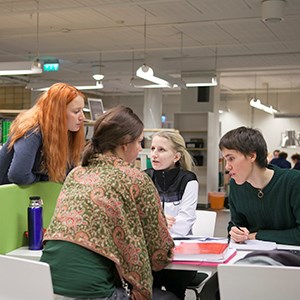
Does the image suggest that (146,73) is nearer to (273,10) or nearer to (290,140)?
(273,10)

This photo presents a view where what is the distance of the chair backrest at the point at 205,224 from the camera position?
346 cm

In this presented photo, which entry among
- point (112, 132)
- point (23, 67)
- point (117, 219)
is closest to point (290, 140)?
point (23, 67)

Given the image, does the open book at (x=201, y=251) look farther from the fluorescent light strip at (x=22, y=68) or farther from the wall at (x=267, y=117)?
the wall at (x=267, y=117)

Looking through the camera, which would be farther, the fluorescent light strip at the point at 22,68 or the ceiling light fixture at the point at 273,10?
the fluorescent light strip at the point at 22,68

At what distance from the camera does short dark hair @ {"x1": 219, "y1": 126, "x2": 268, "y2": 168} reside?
104 inches

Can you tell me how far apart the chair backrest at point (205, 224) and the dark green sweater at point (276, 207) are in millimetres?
677

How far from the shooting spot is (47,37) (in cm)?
887

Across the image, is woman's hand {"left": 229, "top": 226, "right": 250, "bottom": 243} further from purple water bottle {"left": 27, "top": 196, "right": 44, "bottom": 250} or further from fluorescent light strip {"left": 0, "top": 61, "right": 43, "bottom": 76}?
fluorescent light strip {"left": 0, "top": 61, "right": 43, "bottom": 76}

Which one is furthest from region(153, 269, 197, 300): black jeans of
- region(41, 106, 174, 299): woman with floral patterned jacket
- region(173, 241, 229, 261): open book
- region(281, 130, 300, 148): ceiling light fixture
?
region(281, 130, 300, 148): ceiling light fixture

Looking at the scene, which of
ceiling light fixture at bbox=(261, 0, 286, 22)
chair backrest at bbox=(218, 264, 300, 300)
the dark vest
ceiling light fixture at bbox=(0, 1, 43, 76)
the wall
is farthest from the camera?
the wall

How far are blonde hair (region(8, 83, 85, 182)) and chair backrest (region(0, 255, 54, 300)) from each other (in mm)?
831

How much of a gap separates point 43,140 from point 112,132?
0.66 m

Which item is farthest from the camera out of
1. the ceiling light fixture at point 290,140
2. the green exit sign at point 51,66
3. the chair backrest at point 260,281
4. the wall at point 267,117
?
the wall at point 267,117

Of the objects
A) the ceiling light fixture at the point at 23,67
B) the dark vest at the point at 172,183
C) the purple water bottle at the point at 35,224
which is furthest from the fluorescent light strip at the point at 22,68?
the purple water bottle at the point at 35,224
